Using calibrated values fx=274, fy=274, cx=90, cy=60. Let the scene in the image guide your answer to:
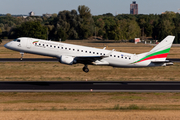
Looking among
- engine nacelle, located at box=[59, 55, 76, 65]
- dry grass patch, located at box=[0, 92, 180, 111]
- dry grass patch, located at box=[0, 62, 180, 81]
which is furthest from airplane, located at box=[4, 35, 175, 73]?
dry grass patch, located at box=[0, 92, 180, 111]

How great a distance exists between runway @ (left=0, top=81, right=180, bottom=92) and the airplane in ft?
12.0

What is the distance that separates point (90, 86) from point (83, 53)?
624 centimetres

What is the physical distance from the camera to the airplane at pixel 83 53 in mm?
44938

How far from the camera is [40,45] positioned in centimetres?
4494

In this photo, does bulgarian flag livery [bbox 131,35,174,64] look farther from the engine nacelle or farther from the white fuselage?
the engine nacelle

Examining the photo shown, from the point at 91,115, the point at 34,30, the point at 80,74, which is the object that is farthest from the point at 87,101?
the point at 34,30

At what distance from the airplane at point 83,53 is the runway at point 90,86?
366 centimetres

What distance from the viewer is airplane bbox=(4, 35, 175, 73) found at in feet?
147

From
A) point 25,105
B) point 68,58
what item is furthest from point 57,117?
point 68,58

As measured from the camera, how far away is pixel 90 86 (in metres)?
42.5

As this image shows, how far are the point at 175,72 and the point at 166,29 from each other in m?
144

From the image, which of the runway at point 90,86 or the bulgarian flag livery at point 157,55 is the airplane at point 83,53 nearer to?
the bulgarian flag livery at point 157,55

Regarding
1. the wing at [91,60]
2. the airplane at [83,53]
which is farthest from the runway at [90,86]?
the airplane at [83,53]

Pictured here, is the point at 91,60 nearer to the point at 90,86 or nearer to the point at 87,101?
the point at 90,86
